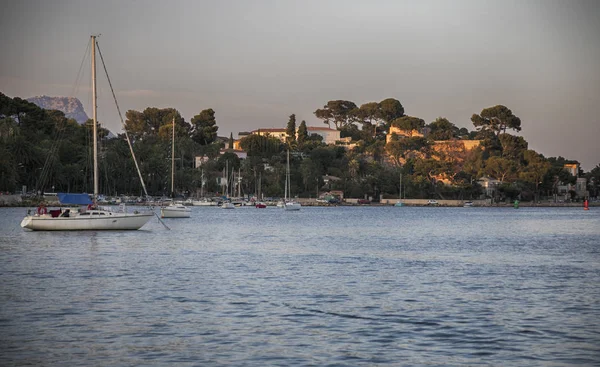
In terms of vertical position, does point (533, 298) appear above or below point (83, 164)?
below

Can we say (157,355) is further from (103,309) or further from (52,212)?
(52,212)

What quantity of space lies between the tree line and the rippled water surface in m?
77.0

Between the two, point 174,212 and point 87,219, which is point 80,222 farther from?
point 174,212

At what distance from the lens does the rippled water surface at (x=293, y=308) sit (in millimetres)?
14367

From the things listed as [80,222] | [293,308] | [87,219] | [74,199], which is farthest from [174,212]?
[293,308]

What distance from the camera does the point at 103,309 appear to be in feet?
62.3

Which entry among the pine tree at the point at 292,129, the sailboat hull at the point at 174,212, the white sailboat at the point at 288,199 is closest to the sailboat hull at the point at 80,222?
the sailboat hull at the point at 174,212

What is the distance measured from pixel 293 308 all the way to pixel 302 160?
128m

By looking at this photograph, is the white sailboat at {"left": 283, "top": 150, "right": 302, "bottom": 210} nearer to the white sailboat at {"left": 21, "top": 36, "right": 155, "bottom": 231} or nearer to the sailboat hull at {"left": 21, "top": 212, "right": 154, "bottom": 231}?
the white sailboat at {"left": 21, "top": 36, "right": 155, "bottom": 231}

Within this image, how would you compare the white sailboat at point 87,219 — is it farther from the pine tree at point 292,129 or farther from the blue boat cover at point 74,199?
the pine tree at point 292,129

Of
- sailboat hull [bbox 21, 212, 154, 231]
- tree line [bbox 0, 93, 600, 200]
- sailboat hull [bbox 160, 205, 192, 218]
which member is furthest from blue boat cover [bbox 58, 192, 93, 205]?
tree line [bbox 0, 93, 600, 200]

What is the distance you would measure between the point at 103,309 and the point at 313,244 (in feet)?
88.6

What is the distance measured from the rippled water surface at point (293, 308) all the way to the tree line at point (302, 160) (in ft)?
252

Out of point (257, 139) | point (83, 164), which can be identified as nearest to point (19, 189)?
point (83, 164)
